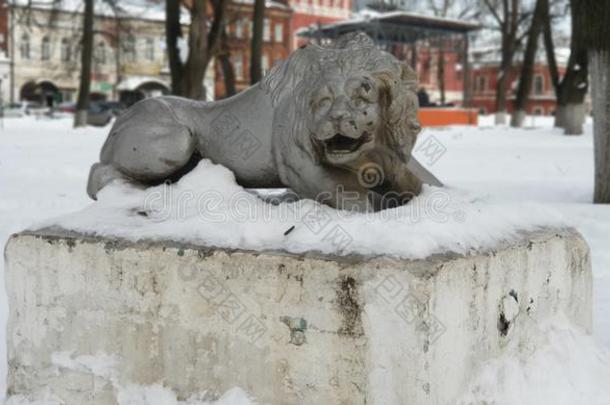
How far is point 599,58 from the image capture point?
7.39 m

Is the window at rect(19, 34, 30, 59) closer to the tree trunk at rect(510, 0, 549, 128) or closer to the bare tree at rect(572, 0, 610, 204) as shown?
the tree trunk at rect(510, 0, 549, 128)

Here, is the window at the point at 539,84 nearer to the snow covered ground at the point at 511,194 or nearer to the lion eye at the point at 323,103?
the snow covered ground at the point at 511,194

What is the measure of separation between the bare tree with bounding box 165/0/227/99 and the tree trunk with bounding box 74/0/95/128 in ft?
21.3

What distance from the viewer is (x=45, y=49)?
44.7 m

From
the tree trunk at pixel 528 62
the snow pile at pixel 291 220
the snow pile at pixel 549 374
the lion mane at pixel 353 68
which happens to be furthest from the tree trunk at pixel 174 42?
the snow pile at pixel 549 374

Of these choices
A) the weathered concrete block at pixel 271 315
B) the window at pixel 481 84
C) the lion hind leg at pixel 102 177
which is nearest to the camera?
the weathered concrete block at pixel 271 315

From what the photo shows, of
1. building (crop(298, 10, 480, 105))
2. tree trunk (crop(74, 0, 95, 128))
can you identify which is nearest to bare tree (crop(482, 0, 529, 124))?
building (crop(298, 10, 480, 105))

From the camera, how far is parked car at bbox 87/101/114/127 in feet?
95.7

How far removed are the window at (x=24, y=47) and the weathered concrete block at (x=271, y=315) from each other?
4425cm

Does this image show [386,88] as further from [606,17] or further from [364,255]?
[606,17]

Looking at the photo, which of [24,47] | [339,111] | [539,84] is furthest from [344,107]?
[539,84]

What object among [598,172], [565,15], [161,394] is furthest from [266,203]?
[565,15]

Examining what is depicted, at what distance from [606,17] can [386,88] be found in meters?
5.22

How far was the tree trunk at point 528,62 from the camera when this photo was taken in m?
19.8
